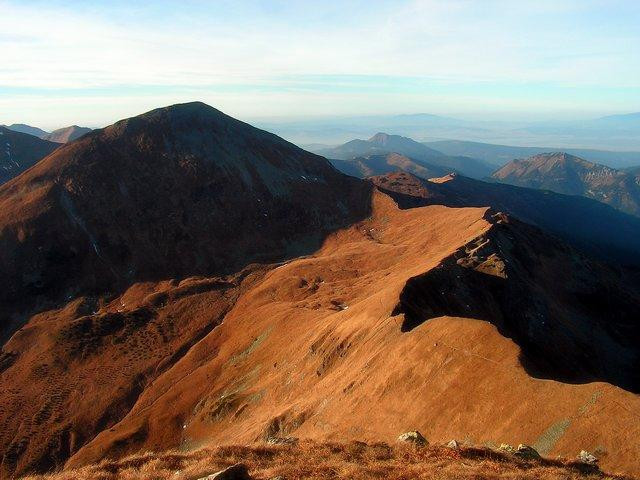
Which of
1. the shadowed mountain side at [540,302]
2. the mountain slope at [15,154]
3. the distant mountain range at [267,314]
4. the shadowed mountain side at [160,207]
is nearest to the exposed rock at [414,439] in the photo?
the distant mountain range at [267,314]

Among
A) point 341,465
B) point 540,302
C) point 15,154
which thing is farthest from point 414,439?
point 15,154

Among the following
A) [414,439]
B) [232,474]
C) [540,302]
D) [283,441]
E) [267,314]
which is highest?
[232,474]

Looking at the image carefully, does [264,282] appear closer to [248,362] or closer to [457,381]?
[248,362]

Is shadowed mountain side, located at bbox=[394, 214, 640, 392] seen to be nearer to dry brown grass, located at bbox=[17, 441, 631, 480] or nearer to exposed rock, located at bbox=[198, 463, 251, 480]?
dry brown grass, located at bbox=[17, 441, 631, 480]

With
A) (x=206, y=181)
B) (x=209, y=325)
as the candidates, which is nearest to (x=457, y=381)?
(x=209, y=325)

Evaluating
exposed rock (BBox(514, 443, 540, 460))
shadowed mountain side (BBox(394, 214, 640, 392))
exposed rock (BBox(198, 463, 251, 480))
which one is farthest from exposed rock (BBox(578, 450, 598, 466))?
shadowed mountain side (BBox(394, 214, 640, 392))

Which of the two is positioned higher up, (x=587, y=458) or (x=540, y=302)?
(x=587, y=458)

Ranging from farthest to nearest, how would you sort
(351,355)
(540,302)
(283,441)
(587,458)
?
(540,302), (351,355), (283,441), (587,458)

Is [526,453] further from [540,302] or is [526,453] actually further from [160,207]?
[160,207]
